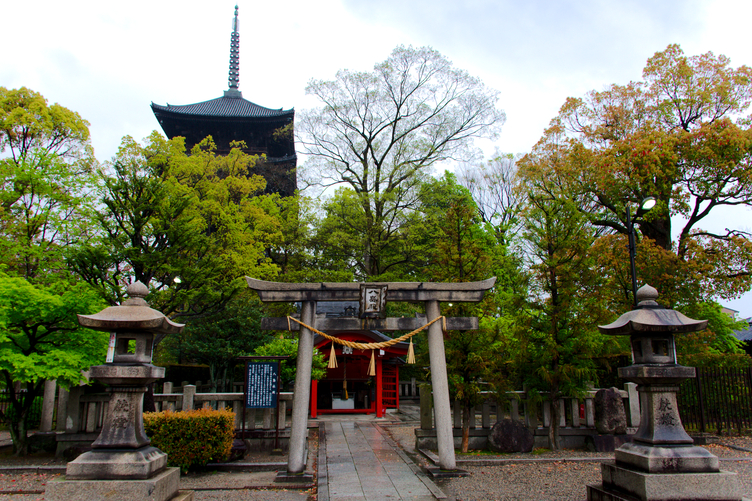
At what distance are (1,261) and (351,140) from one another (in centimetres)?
1617

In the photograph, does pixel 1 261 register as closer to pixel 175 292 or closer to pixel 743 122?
pixel 175 292

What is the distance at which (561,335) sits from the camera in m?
9.08

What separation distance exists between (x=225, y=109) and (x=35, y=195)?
2329 centimetres

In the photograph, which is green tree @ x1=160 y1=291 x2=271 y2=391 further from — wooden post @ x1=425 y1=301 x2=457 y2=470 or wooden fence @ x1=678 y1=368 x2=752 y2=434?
wooden fence @ x1=678 y1=368 x2=752 y2=434

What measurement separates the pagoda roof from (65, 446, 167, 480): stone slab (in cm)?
2743

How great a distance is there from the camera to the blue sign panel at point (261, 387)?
9.48 metres

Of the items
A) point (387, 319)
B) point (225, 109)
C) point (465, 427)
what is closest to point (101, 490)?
point (387, 319)

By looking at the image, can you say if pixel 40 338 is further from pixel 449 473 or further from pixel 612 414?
pixel 612 414

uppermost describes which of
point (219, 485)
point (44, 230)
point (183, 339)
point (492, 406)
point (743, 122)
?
point (743, 122)

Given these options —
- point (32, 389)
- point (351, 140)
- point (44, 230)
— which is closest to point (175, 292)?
point (32, 389)

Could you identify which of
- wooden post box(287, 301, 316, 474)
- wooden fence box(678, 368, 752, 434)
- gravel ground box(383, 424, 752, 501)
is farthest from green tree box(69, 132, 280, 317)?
wooden fence box(678, 368, 752, 434)

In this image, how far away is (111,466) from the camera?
506 centimetres

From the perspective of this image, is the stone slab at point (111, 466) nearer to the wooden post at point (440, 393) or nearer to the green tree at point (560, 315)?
the wooden post at point (440, 393)

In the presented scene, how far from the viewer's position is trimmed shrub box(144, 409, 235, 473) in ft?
25.0
